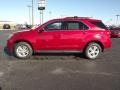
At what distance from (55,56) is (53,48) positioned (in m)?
0.72

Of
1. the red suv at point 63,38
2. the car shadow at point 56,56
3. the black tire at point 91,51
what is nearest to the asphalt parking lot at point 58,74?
the car shadow at point 56,56

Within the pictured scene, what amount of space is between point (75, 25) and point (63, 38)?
31.2 inches

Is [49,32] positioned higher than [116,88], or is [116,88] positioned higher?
[49,32]

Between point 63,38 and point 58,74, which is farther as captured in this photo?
point 63,38

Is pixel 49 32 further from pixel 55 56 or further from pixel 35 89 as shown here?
pixel 35 89

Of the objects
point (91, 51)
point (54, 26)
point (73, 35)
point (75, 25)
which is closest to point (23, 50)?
point (54, 26)

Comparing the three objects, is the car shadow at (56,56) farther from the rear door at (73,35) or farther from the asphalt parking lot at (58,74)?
the rear door at (73,35)

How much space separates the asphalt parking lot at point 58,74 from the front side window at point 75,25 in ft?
4.25

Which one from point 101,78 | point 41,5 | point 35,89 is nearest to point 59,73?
point 101,78

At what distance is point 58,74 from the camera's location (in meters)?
7.96

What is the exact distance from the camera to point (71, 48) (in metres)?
11.1

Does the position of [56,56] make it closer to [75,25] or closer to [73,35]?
[73,35]

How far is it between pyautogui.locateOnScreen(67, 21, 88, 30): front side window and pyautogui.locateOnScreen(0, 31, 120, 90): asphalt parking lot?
1295 millimetres

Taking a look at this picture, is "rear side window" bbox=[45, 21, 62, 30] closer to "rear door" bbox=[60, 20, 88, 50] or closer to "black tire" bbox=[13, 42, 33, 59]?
"rear door" bbox=[60, 20, 88, 50]
